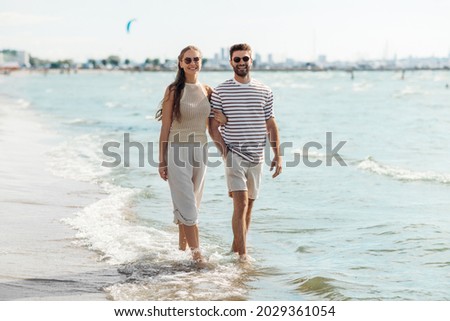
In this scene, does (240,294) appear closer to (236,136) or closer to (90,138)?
(236,136)

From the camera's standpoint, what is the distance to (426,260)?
6.95 metres

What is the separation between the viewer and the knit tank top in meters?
6.02

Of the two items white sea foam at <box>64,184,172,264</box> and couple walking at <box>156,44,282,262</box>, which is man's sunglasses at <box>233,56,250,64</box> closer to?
couple walking at <box>156,44,282,262</box>

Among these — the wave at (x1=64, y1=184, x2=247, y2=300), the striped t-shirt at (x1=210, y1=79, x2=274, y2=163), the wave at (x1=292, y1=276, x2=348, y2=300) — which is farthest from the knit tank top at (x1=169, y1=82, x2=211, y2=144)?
the wave at (x1=292, y1=276, x2=348, y2=300)

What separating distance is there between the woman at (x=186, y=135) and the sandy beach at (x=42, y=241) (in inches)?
37.3

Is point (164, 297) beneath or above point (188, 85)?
beneath

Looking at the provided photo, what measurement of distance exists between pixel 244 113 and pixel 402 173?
7838mm

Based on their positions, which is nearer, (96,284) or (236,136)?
(96,284)

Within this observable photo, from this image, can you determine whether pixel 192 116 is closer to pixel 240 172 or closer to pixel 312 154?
pixel 240 172

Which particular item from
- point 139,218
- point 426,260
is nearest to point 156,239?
point 139,218

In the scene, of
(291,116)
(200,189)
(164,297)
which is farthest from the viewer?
(291,116)

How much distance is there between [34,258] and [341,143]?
14476 mm

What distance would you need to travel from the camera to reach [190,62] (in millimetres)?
5969

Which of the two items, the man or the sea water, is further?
the man
